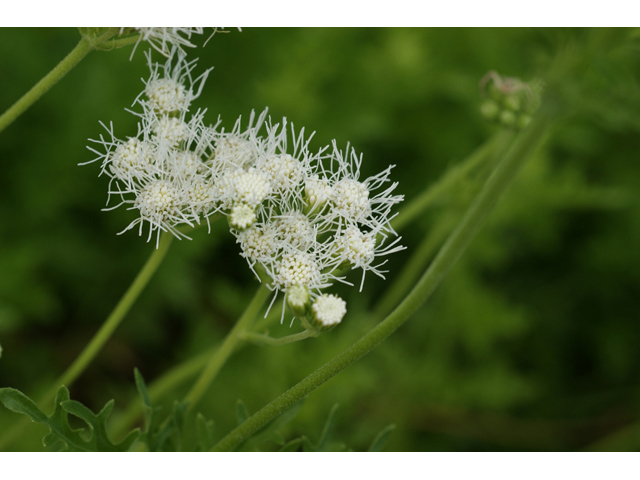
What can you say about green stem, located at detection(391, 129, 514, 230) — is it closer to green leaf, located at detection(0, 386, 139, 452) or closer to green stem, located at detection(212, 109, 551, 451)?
green stem, located at detection(212, 109, 551, 451)

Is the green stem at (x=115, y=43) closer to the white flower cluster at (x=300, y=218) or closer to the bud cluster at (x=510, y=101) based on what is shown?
the white flower cluster at (x=300, y=218)

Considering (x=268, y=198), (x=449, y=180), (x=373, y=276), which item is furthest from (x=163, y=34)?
(x=373, y=276)

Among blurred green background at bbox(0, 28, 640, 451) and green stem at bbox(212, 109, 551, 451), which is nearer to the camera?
green stem at bbox(212, 109, 551, 451)

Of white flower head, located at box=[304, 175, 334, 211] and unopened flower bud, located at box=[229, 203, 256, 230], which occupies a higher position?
white flower head, located at box=[304, 175, 334, 211]

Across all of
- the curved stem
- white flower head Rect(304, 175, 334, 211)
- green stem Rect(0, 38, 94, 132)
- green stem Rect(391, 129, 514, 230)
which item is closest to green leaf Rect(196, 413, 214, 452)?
the curved stem

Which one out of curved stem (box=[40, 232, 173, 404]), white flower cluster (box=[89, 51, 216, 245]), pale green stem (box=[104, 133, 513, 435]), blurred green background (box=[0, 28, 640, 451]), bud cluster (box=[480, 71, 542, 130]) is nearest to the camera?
white flower cluster (box=[89, 51, 216, 245])

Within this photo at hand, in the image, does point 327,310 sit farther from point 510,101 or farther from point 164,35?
point 510,101
